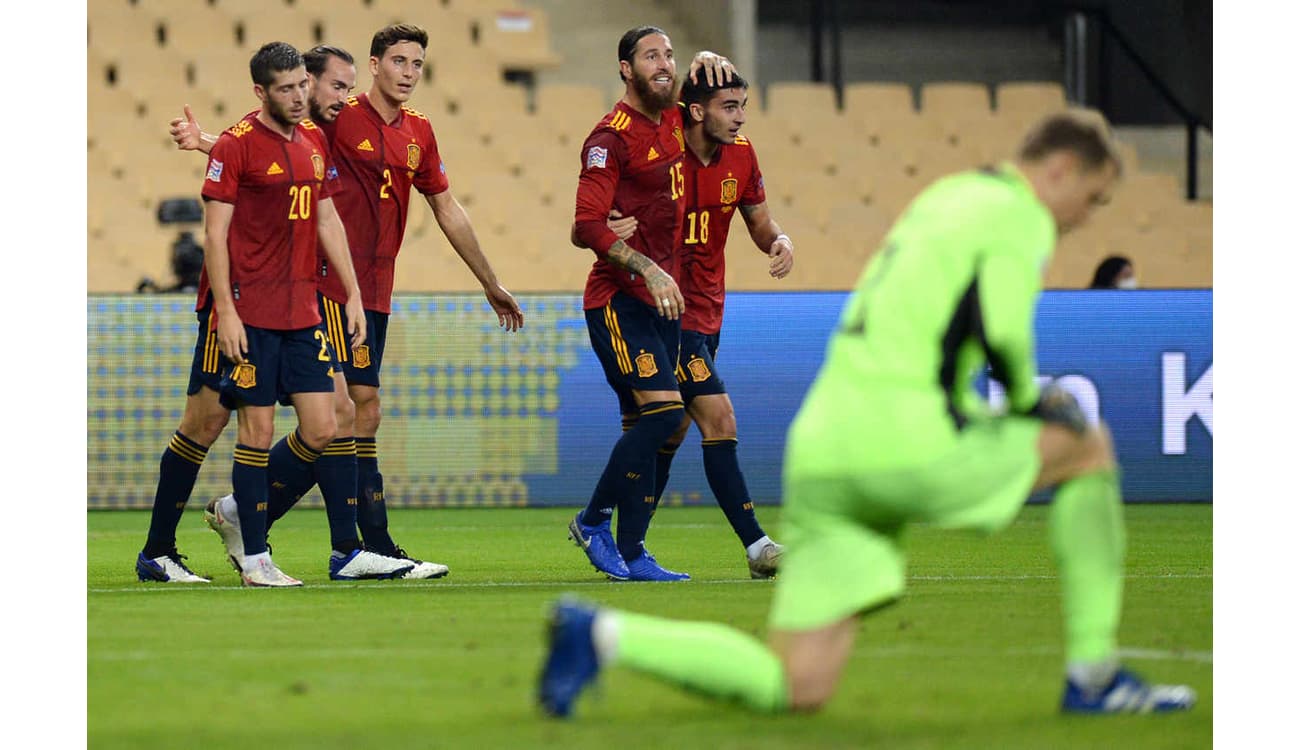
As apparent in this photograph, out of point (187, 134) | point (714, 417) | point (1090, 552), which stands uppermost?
point (187, 134)

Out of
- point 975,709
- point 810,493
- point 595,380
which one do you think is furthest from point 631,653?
point 595,380

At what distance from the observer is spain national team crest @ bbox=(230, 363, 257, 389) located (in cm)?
731

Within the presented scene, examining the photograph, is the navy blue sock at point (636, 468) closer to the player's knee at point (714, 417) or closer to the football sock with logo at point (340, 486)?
the player's knee at point (714, 417)

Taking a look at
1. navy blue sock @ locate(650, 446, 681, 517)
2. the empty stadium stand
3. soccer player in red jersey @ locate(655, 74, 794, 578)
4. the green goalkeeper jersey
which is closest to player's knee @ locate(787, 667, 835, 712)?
the green goalkeeper jersey

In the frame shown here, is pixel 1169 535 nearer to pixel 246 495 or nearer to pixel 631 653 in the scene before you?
pixel 246 495

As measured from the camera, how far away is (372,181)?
26.3 feet

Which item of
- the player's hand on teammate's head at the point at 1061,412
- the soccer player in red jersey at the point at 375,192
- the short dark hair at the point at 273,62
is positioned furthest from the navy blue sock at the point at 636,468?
the player's hand on teammate's head at the point at 1061,412

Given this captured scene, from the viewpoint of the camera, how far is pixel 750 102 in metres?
19.4

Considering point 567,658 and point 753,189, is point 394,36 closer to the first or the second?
point 753,189

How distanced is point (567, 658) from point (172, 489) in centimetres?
403

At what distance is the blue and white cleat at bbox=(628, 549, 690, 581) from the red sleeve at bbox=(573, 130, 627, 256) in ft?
4.07

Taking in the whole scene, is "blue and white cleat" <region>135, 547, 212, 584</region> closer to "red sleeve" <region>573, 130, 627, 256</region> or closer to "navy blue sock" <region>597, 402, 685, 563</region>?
"navy blue sock" <region>597, 402, 685, 563</region>

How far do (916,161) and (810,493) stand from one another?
48.7 ft

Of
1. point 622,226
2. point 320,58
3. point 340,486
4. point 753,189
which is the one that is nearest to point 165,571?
point 340,486
